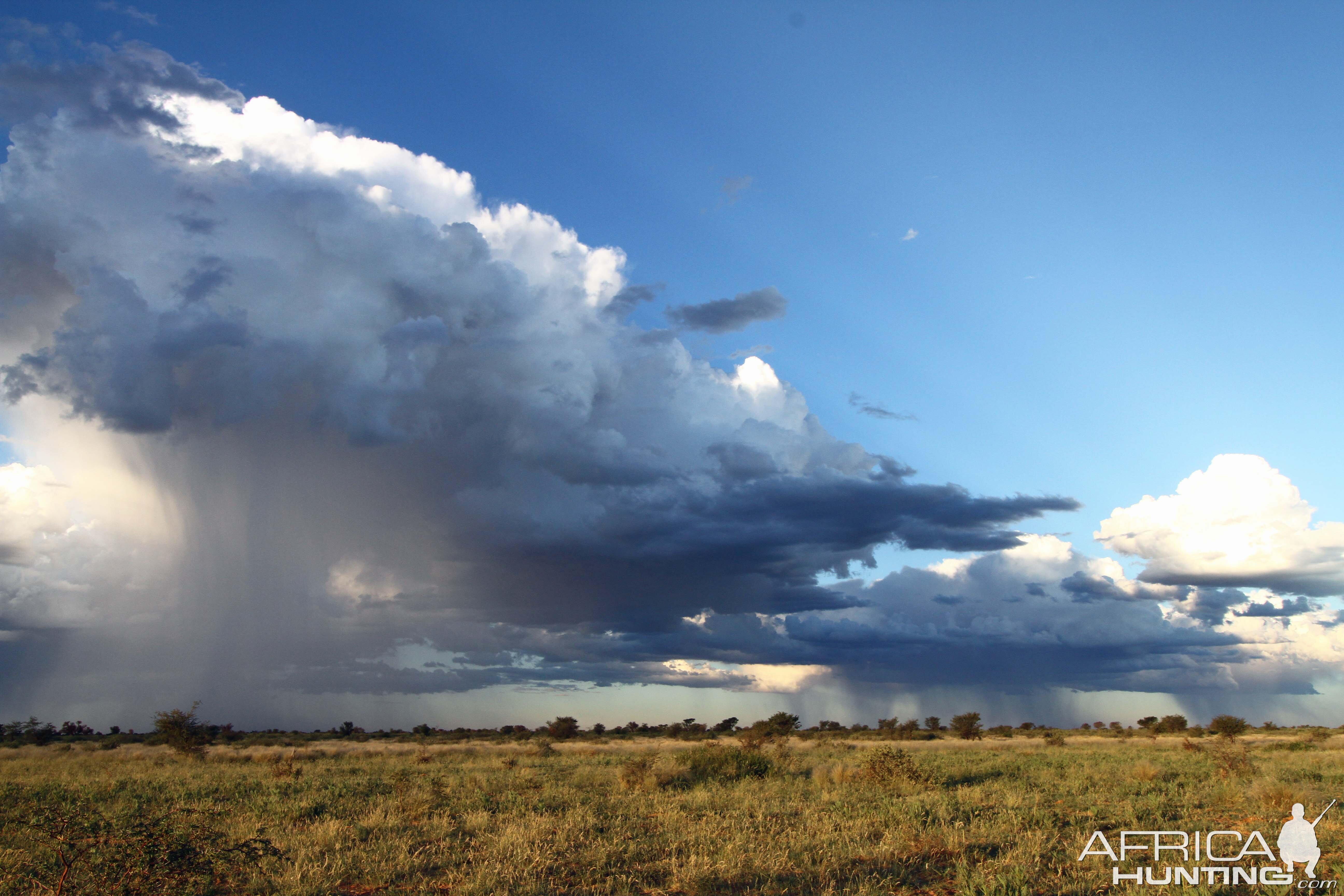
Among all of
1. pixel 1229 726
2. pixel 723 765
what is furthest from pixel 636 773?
pixel 1229 726

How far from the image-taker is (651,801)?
1939cm

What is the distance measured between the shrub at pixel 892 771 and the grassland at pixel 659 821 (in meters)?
0.12

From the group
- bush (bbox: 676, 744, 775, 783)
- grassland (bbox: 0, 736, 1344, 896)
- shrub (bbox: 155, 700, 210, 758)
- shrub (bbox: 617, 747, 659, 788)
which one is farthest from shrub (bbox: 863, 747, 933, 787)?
shrub (bbox: 155, 700, 210, 758)

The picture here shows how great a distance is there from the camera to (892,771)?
22.8 meters

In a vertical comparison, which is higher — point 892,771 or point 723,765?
point 892,771

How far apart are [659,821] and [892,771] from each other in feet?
31.7

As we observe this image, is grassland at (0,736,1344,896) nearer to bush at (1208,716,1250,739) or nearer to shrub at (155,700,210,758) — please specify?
shrub at (155,700,210,758)

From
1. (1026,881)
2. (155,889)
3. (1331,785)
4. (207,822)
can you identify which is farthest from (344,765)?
(1331,785)

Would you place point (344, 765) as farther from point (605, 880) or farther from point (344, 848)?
point (605, 880)

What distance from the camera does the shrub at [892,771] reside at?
22250 mm

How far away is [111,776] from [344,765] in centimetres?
970

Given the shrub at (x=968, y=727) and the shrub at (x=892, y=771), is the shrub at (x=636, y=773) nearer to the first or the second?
the shrub at (x=892, y=771)

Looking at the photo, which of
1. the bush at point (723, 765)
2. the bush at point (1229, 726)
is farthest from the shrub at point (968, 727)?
the bush at point (723, 765)

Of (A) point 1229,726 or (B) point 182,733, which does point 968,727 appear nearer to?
(A) point 1229,726
